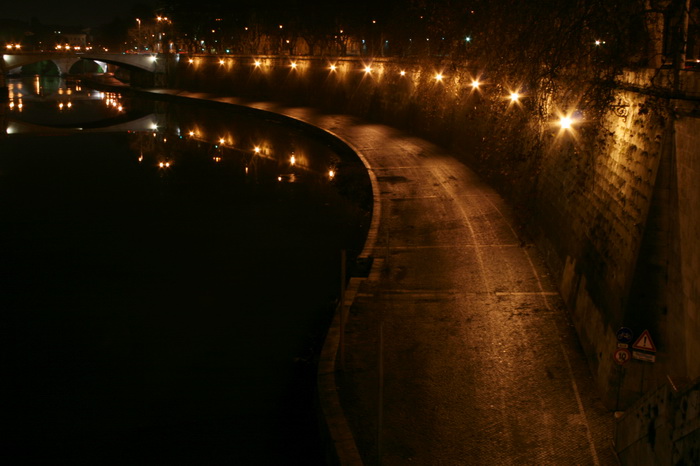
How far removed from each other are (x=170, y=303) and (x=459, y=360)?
727cm

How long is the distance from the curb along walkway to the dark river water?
1353 millimetres

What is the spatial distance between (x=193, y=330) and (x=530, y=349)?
675 cm

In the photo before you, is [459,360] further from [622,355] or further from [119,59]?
[119,59]

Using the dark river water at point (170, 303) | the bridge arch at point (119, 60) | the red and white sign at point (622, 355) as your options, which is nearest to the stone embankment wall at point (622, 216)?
the red and white sign at point (622, 355)

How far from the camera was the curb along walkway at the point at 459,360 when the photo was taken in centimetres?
828

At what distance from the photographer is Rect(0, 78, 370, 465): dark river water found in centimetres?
1023

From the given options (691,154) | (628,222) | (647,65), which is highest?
(647,65)

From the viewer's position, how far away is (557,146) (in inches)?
602

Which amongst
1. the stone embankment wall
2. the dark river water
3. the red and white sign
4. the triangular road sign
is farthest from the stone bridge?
the triangular road sign

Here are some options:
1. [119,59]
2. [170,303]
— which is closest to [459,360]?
[170,303]

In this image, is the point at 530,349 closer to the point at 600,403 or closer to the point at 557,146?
the point at 600,403

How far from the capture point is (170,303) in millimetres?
14805

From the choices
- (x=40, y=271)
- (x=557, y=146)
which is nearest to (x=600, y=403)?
(x=557, y=146)

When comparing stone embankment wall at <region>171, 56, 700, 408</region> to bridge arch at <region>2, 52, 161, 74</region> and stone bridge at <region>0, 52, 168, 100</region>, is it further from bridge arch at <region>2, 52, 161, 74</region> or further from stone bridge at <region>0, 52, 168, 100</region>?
bridge arch at <region>2, 52, 161, 74</region>
